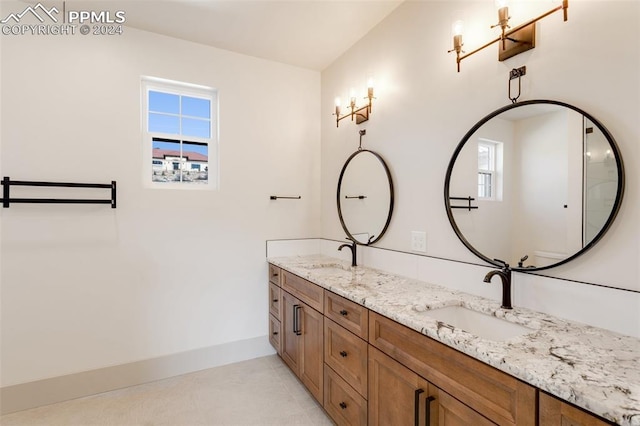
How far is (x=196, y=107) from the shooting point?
8.89 ft

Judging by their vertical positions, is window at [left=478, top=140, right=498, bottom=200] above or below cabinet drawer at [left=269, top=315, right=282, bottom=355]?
above

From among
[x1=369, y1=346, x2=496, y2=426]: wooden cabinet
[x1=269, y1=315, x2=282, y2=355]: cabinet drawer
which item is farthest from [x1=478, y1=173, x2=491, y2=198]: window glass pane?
[x1=269, y1=315, x2=282, y2=355]: cabinet drawer

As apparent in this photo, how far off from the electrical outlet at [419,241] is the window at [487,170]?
0.44 m

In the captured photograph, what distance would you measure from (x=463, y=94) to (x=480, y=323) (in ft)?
3.98

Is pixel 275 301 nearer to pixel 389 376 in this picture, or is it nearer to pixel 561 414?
pixel 389 376

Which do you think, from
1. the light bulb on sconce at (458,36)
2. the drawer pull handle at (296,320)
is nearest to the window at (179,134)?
the drawer pull handle at (296,320)

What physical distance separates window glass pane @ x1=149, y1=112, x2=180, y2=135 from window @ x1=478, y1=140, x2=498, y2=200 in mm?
2347

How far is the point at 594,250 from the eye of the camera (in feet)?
3.92

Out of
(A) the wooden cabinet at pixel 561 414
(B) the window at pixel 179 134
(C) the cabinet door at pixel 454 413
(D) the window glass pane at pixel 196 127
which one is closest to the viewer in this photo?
(A) the wooden cabinet at pixel 561 414

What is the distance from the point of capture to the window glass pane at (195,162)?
266 cm

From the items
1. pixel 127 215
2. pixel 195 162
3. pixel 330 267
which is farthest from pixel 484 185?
pixel 127 215

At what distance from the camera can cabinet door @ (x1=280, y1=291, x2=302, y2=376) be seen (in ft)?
7.31

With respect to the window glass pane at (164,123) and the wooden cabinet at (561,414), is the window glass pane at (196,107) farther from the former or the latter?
the wooden cabinet at (561,414)

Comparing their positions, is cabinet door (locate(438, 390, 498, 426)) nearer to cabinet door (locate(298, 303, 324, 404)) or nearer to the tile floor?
cabinet door (locate(298, 303, 324, 404))
